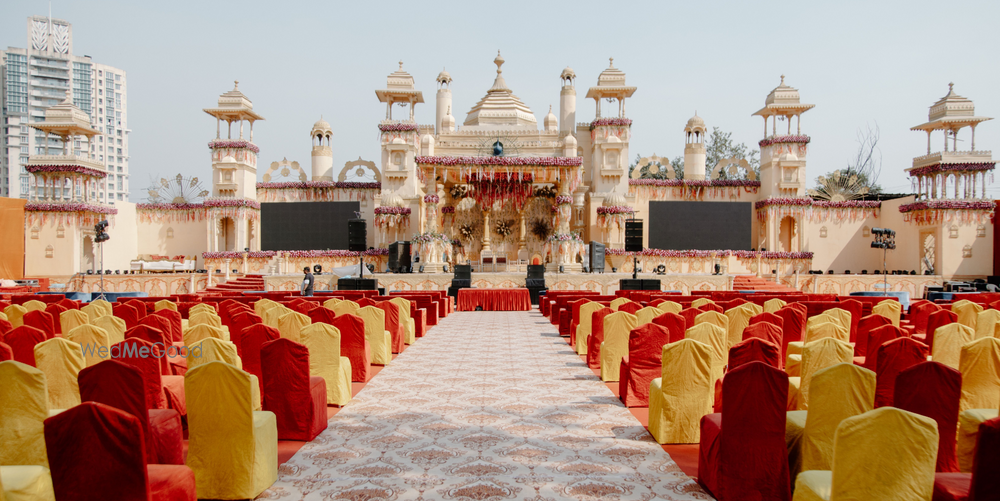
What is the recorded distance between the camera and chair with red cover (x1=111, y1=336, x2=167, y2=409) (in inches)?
186

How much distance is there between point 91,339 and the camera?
19.7 feet

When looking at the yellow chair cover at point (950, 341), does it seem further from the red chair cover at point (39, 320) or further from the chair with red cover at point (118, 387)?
the red chair cover at point (39, 320)

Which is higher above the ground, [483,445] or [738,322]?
[738,322]

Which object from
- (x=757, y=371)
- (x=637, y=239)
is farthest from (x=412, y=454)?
(x=637, y=239)

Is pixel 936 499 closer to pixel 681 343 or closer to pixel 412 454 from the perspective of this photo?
pixel 681 343

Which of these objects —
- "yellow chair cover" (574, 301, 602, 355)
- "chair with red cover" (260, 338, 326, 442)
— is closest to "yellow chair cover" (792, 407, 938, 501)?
"chair with red cover" (260, 338, 326, 442)

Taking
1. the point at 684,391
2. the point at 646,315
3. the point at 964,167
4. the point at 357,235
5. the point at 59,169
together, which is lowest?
the point at 684,391

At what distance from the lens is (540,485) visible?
4211 mm

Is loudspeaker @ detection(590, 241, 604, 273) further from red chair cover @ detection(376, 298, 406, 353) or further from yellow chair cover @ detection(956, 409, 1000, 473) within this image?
yellow chair cover @ detection(956, 409, 1000, 473)

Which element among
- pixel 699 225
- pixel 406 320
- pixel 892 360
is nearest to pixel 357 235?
pixel 406 320

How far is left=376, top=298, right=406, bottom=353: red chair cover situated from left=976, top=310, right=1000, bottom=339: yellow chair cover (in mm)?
7849

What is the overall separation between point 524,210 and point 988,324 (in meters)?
21.8

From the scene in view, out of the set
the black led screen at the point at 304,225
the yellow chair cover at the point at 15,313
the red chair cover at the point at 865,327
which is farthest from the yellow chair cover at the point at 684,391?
the black led screen at the point at 304,225

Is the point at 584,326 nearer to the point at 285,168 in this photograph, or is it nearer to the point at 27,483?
the point at 27,483
